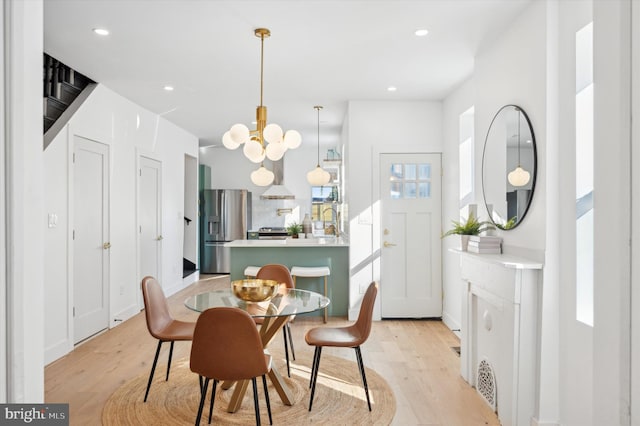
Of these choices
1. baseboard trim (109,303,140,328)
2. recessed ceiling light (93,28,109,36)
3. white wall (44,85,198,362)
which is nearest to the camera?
recessed ceiling light (93,28,109,36)

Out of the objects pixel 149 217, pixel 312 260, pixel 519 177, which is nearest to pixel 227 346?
pixel 519 177

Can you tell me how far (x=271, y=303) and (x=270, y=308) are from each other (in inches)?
6.5

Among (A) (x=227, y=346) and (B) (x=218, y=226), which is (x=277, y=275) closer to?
(A) (x=227, y=346)

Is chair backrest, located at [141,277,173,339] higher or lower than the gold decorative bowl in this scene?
lower

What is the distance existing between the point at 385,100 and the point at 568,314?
3392 millimetres

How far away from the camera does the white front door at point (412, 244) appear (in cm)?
514

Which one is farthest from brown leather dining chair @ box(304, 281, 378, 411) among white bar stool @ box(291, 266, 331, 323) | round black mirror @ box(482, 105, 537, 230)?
white bar stool @ box(291, 266, 331, 323)

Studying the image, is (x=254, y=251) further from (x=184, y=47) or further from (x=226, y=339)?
(x=226, y=339)

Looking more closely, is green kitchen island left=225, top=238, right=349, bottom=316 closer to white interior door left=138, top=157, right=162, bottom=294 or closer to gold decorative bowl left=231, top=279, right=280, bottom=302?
white interior door left=138, top=157, right=162, bottom=294

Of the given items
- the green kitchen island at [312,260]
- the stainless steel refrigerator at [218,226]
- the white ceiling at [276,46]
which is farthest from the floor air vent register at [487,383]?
the stainless steel refrigerator at [218,226]

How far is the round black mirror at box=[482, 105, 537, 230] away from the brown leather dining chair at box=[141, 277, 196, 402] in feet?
7.47

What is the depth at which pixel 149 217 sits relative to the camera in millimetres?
5754

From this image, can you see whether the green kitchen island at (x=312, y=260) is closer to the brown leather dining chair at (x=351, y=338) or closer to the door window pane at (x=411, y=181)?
the door window pane at (x=411, y=181)

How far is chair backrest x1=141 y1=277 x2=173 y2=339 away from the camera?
9.61ft
